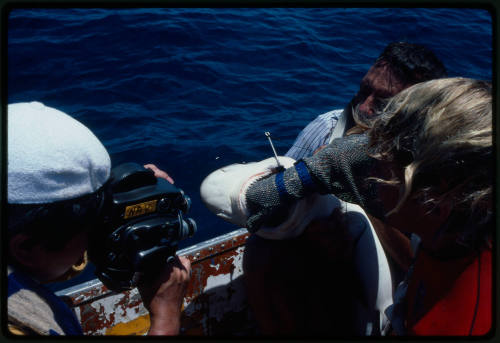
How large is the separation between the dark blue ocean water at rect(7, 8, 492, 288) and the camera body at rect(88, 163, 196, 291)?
2260 mm

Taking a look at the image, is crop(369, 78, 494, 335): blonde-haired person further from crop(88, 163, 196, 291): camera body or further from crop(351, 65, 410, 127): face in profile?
crop(351, 65, 410, 127): face in profile

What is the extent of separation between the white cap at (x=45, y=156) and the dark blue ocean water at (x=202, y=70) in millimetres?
2589

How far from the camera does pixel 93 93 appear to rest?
5.29m

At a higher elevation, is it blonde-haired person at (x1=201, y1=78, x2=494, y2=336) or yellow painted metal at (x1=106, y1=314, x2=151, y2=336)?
blonde-haired person at (x1=201, y1=78, x2=494, y2=336)

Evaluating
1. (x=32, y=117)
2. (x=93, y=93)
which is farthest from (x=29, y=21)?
(x=32, y=117)

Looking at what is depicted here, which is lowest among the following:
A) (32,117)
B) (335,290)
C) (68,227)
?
(335,290)

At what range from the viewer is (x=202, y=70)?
6.18m

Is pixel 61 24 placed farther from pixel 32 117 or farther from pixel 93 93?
pixel 32 117

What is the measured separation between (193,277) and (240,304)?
424 millimetres

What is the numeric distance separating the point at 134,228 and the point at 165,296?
0.30 meters

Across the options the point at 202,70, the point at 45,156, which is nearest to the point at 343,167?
the point at 45,156

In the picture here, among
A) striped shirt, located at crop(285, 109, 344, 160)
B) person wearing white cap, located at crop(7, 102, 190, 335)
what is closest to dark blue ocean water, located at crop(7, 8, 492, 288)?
striped shirt, located at crop(285, 109, 344, 160)

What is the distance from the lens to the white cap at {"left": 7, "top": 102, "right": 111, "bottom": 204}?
3.70 feet

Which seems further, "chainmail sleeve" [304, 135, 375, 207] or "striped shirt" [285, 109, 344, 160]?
"striped shirt" [285, 109, 344, 160]
